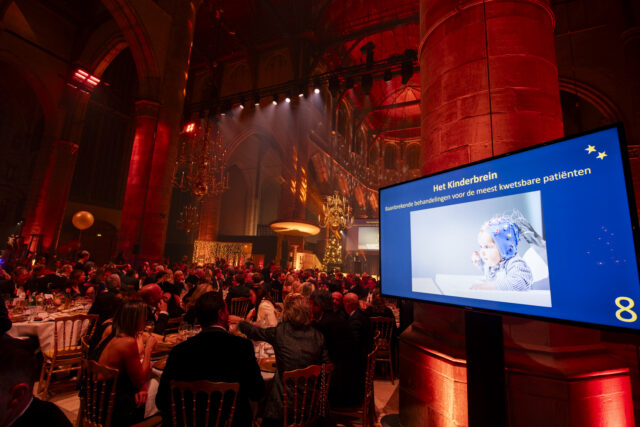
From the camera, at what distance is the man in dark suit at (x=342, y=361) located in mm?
2451

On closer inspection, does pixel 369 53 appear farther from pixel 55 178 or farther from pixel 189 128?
pixel 55 178

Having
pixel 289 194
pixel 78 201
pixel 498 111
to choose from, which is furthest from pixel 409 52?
pixel 78 201

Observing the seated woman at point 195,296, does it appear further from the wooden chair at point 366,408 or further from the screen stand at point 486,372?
the screen stand at point 486,372

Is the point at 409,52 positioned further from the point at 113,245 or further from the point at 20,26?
the point at 113,245

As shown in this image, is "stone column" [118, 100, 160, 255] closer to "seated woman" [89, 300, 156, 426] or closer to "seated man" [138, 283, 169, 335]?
"seated man" [138, 283, 169, 335]

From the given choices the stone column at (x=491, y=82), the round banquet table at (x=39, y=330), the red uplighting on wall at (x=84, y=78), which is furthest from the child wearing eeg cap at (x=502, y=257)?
the red uplighting on wall at (x=84, y=78)

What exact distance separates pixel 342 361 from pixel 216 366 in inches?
45.7

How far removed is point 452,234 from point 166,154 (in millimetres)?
9817

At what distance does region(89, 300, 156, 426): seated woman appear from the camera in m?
1.89

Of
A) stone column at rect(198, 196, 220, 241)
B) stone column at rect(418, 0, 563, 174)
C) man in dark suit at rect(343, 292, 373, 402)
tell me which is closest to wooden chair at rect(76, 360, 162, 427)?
man in dark suit at rect(343, 292, 373, 402)

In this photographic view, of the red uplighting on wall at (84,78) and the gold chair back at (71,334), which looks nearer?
the gold chair back at (71,334)

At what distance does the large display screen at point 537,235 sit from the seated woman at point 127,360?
5.98 ft

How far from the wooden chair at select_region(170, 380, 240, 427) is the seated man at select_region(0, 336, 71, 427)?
0.71 meters

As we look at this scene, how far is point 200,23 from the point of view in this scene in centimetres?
1498
